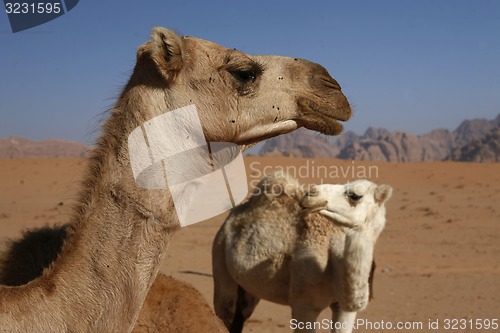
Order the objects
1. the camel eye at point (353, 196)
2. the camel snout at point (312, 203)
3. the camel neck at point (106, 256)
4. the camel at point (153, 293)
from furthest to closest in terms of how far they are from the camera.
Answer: the camel eye at point (353, 196)
the camel snout at point (312, 203)
the camel at point (153, 293)
the camel neck at point (106, 256)

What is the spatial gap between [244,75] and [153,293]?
1.48 m

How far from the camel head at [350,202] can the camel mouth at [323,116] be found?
3.24 metres

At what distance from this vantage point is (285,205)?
680 centimetres

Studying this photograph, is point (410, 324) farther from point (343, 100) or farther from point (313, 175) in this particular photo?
point (313, 175)

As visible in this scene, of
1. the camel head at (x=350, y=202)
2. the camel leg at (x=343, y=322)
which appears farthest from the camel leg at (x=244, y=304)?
the camel head at (x=350, y=202)

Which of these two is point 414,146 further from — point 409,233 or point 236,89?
point 236,89

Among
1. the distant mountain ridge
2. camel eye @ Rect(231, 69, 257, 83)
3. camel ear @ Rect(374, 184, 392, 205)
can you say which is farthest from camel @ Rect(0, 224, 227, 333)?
the distant mountain ridge

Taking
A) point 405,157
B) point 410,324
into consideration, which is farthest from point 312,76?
point 405,157

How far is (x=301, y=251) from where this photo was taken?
20.6 ft

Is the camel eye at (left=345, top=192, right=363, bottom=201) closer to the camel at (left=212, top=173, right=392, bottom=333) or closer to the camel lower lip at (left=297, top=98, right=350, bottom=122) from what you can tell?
the camel at (left=212, top=173, right=392, bottom=333)

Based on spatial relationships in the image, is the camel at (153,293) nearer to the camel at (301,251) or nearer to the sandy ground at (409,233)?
the sandy ground at (409,233)

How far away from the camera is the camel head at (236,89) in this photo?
7.48 feet

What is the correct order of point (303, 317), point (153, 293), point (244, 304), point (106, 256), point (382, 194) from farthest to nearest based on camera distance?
point (244, 304) < point (382, 194) < point (303, 317) < point (153, 293) < point (106, 256)

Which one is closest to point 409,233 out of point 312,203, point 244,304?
point 244,304
